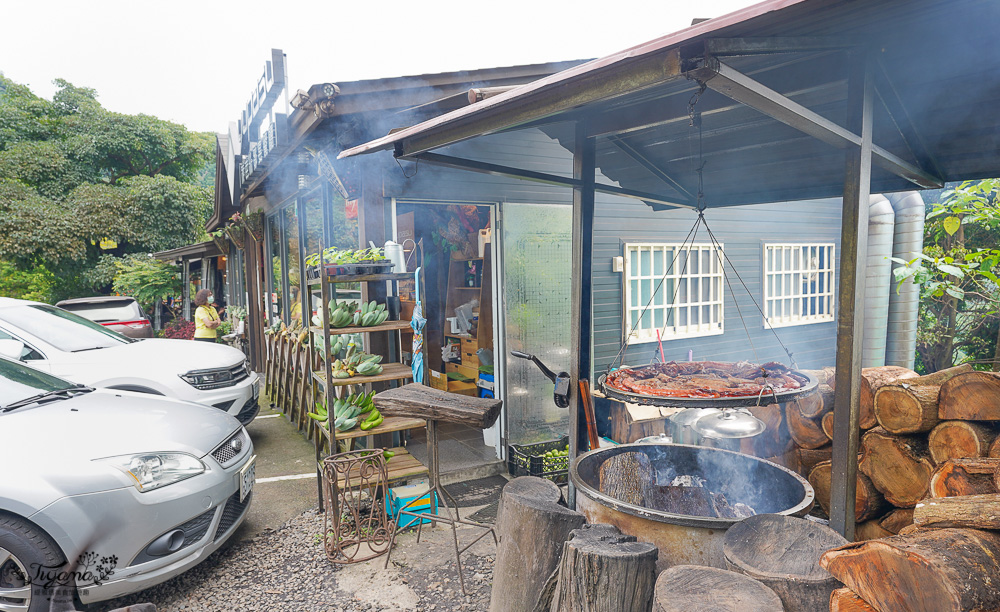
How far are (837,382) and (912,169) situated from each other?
1876 millimetres

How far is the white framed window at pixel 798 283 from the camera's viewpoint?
8.54m

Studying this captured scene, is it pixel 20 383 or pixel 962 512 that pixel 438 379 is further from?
pixel 962 512

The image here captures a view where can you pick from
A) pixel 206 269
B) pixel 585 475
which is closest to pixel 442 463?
pixel 585 475

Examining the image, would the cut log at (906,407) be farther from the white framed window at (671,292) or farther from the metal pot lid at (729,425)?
the white framed window at (671,292)

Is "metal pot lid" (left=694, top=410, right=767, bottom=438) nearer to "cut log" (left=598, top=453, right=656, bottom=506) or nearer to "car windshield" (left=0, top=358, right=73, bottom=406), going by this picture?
"cut log" (left=598, top=453, right=656, bottom=506)

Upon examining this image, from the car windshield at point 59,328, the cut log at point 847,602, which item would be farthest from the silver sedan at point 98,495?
the cut log at point 847,602

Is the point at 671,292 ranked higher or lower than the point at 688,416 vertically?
higher

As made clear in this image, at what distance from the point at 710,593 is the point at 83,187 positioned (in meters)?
25.1

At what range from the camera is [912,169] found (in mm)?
3559

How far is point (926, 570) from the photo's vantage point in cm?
159

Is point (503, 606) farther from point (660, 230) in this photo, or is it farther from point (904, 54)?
point (660, 230)

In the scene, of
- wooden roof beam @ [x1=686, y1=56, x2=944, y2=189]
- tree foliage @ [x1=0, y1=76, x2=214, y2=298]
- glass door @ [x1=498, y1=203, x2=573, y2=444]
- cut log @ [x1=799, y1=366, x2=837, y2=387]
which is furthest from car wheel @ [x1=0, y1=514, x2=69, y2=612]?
tree foliage @ [x1=0, y1=76, x2=214, y2=298]

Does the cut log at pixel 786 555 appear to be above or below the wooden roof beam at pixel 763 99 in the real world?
below

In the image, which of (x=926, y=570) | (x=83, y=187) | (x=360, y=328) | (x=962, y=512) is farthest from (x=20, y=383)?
(x=83, y=187)
